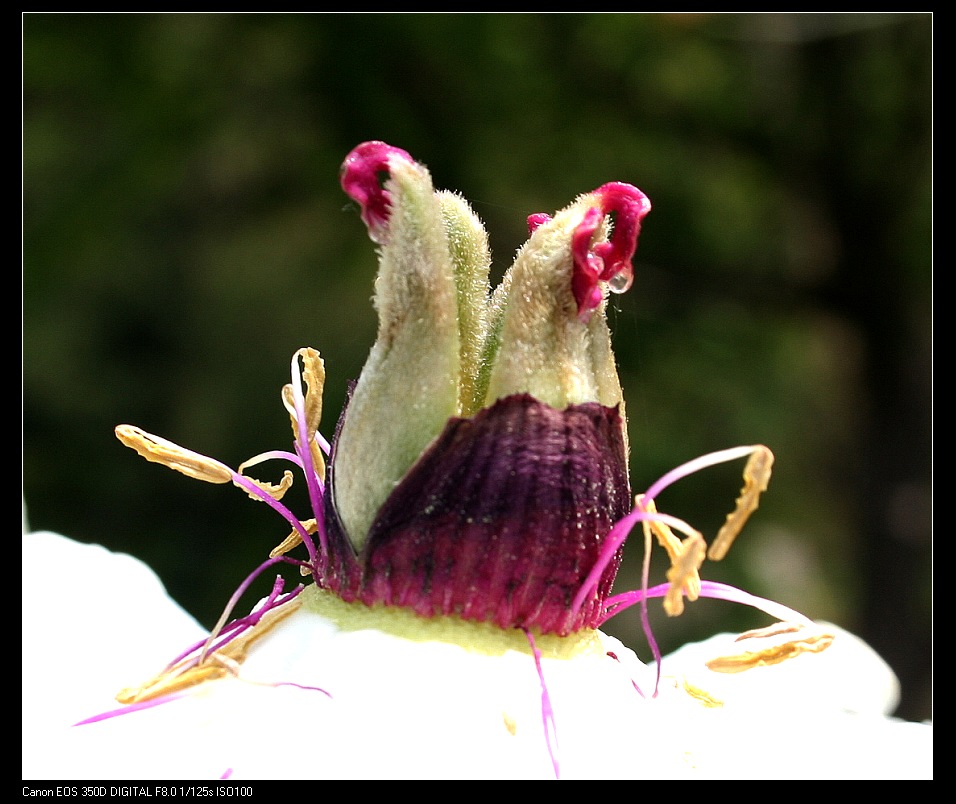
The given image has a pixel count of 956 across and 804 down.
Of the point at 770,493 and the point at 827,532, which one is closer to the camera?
the point at 770,493

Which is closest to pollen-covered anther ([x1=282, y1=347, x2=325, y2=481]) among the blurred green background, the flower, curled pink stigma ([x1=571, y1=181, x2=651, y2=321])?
the flower

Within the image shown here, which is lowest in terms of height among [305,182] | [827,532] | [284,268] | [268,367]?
[827,532]

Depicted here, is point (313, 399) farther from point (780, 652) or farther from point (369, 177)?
point (780, 652)

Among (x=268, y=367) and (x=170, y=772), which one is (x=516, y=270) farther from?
(x=268, y=367)

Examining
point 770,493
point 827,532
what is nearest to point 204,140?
point 770,493

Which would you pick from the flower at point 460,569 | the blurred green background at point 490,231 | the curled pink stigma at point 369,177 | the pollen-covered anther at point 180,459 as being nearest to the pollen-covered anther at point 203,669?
the flower at point 460,569

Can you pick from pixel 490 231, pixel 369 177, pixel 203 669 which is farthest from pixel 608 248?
pixel 490 231
